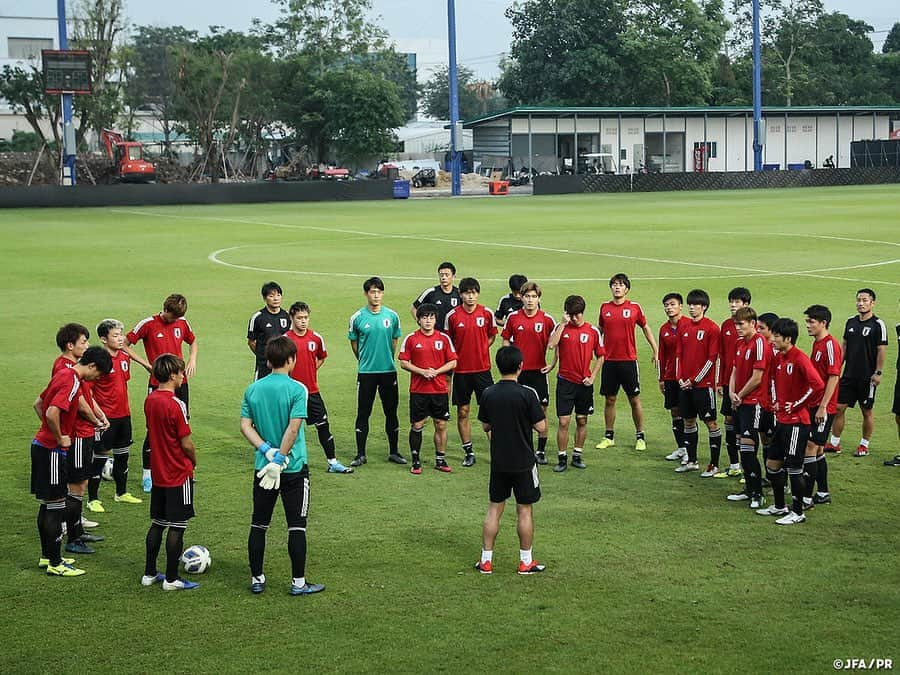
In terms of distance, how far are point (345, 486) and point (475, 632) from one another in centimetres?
423

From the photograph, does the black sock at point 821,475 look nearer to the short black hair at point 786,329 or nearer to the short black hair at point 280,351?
the short black hair at point 786,329

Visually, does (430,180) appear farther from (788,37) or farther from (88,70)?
(788,37)

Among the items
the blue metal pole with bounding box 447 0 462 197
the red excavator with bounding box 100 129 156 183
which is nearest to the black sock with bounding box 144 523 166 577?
the blue metal pole with bounding box 447 0 462 197

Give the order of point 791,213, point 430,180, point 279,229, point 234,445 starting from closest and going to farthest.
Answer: point 234,445
point 279,229
point 791,213
point 430,180

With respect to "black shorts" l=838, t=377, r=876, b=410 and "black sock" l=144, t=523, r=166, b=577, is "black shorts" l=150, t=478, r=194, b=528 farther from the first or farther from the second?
"black shorts" l=838, t=377, r=876, b=410

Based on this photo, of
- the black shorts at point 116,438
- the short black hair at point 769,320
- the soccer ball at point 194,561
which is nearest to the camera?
the soccer ball at point 194,561

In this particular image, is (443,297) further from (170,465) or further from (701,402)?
(170,465)

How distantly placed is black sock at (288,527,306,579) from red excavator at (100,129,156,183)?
7245 cm

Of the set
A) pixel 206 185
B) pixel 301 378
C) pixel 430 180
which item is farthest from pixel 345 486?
pixel 430 180

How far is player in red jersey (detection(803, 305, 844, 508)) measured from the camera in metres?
10.7

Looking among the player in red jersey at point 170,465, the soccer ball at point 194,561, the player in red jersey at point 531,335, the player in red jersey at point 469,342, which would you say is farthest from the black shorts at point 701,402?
the player in red jersey at point 170,465

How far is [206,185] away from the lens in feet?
213

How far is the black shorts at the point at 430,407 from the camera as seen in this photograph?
12766 mm

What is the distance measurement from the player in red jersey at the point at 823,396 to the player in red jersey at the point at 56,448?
639 centimetres
